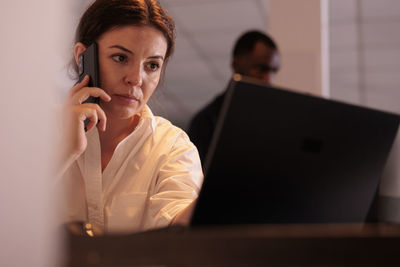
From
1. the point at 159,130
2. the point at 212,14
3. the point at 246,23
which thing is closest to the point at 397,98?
the point at 246,23

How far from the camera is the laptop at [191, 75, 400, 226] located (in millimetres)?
557

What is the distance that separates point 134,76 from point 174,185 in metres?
0.32

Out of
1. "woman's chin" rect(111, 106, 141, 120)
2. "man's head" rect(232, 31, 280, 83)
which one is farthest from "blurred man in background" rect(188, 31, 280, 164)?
"woman's chin" rect(111, 106, 141, 120)

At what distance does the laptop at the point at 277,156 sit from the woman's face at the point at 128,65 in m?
0.68

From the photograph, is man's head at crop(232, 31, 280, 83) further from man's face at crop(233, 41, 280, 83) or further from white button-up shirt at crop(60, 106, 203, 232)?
white button-up shirt at crop(60, 106, 203, 232)

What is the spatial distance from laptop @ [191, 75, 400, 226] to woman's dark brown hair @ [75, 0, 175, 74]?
74 cm

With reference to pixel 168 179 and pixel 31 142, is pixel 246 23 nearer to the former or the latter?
pixel 168 179

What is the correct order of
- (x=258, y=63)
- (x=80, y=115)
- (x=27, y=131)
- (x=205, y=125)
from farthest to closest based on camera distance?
(x=258, y=63) < (x=205, y=125) < (x=80, y=115) < (x=27, y=131)

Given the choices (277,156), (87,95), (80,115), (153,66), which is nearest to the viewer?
(277,156)

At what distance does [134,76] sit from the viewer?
119 cm

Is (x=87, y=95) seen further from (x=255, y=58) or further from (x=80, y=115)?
(x=255, y=58)

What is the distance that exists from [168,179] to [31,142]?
76 cm

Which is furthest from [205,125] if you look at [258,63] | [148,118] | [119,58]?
[119,58]

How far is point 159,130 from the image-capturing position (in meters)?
1.29
